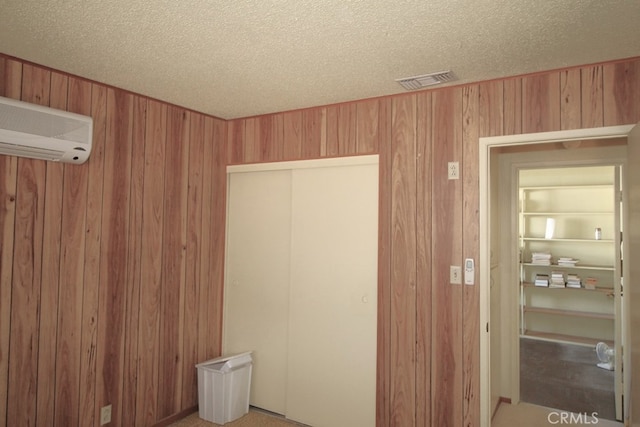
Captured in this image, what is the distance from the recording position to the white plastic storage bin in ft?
10.0

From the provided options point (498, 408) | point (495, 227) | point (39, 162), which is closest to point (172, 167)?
point (39, 162)

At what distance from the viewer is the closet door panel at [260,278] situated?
329cm

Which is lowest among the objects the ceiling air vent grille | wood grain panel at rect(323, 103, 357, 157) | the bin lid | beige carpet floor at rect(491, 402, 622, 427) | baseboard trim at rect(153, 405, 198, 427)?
beige carpet floor at rect(491, 402, 622, 427)

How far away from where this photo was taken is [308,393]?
10.1 feet

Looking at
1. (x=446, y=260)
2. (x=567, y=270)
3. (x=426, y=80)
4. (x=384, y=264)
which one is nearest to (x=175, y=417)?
(x=384, y=264)

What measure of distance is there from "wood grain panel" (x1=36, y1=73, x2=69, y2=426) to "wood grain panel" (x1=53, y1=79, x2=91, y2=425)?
0.07 feet

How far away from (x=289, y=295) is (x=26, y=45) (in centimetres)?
228

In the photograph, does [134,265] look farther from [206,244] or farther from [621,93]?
[621,93]

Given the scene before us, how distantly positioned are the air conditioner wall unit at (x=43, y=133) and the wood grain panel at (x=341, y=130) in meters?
1.57

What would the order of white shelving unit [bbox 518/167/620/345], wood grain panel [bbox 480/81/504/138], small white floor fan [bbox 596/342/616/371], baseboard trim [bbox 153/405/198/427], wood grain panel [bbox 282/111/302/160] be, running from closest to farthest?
1. wood grain panel [bbox 480/81/504/138]
2. baseboard trim [bbox 153/405/198/427]
3. wood grain panel [bbox 282/111/302/160]
4. small white floor fan [bbox 596/342/616/371]
5. white shelving unit [bbox 518/167/620/345]

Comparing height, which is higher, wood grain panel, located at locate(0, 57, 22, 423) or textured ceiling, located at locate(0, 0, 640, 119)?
textured ceiling, located at locate(0, 0, 640, 119)

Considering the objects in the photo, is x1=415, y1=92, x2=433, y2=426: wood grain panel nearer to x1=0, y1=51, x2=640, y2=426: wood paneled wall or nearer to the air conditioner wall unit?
x1=0, y1=51, x2=640, y2=426: wood paneled wall

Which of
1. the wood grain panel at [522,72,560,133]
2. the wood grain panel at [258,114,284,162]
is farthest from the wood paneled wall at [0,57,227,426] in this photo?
the wood grain panel at [522,72,560,133]

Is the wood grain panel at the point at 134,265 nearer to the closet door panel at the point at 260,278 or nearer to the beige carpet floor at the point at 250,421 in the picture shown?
the beige carpet floor at the point at 250,421
